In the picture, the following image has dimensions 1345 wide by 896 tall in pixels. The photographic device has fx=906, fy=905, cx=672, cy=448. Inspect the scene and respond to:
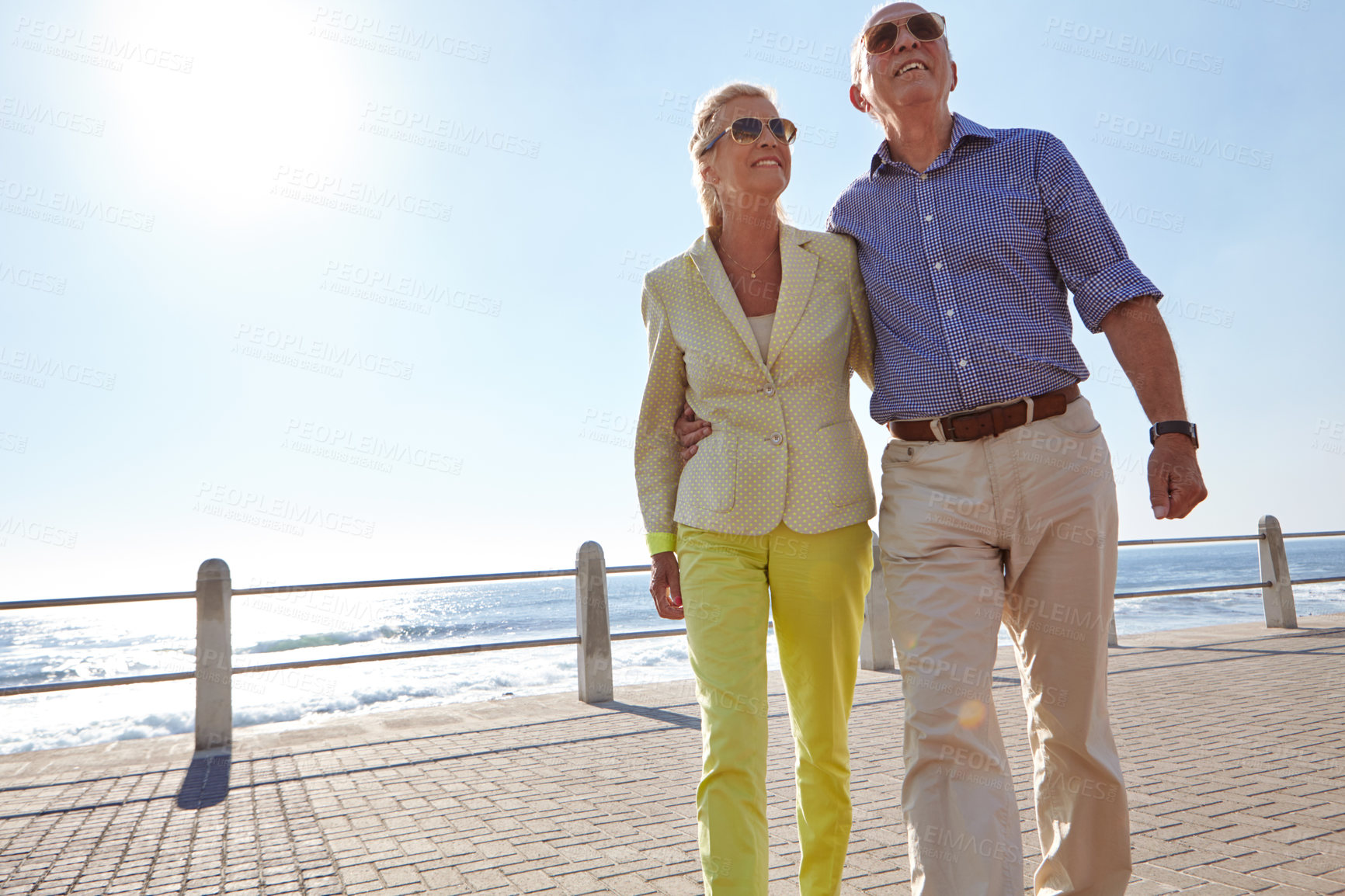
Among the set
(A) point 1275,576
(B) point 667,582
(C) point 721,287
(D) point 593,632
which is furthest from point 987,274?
(A) point 1275,576

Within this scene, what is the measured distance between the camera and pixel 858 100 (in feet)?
9.22

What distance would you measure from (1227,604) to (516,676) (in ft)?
103

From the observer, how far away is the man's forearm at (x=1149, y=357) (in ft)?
7.16

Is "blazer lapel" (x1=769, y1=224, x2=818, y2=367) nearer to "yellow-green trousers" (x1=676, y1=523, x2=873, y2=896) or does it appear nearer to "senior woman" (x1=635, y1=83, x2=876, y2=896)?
"senior woman" (x1=635, y1=83, x2=876, y2=896)

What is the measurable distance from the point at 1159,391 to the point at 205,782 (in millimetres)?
5588

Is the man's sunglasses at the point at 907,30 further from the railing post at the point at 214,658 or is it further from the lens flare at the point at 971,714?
the railing post at the point at 214,658

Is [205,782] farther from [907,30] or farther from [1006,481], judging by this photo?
[907,30]

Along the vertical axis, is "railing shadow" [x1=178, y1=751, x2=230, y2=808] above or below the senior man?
below

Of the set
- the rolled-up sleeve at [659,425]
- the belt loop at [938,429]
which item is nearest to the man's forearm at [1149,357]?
the belt loop at [938,429]

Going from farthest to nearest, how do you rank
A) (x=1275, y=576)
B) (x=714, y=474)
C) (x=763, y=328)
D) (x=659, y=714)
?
(x=1275, y=576) < (x=659, y=714) < (x=763, y=328) < (x=714, y=474)

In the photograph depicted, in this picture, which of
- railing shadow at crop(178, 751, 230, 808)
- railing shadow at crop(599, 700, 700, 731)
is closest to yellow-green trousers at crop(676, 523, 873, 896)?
railing shadow at crop(178, 751, 230, 808)

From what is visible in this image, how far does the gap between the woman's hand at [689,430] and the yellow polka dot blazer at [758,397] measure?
33 millimetres

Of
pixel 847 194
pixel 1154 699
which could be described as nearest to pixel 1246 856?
pixel 847 194

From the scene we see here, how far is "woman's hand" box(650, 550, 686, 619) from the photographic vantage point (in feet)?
8.68
